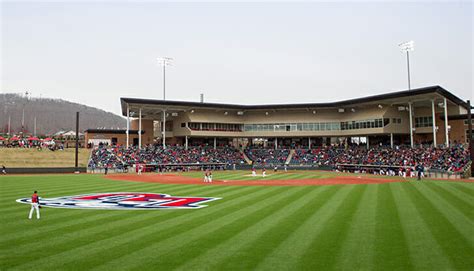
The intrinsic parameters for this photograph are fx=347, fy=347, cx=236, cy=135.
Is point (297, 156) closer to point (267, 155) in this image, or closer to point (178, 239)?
point (267, 155)

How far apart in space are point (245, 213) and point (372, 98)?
173 feet

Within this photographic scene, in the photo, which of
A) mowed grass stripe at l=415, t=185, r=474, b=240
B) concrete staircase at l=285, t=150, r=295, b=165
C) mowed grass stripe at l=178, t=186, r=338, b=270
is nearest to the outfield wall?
concrete staircase at l=285, t=150, r=295, b=165

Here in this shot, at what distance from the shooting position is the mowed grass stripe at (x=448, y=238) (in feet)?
33.5

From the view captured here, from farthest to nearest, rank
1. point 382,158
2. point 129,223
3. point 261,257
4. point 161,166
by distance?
point 161,166 < point 382,158 < point 129,223 < point 261,257

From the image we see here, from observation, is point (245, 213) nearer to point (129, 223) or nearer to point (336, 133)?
point (129, 223)

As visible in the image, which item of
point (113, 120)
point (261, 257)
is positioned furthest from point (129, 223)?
point (113, 120)

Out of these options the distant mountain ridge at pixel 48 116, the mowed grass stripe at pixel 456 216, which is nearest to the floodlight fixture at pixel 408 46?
the mowed grass stripe at pixel 456 216

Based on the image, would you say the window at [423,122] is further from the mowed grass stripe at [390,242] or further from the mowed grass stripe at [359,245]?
the mowed grass stripe at [359,245]

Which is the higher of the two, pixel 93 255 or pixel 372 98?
pixel 372 98

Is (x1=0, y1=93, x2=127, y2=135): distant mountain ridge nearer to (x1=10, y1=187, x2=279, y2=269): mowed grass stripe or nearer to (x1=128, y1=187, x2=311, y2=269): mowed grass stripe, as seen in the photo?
(x1=10, y1=187, x2=279, y2=269): mowed grass stripe

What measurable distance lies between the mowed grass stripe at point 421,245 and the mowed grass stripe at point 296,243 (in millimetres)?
3223

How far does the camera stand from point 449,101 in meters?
58.7

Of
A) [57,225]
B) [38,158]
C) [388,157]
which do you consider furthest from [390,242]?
[38,158]

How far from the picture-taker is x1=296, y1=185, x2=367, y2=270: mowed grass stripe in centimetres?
991
